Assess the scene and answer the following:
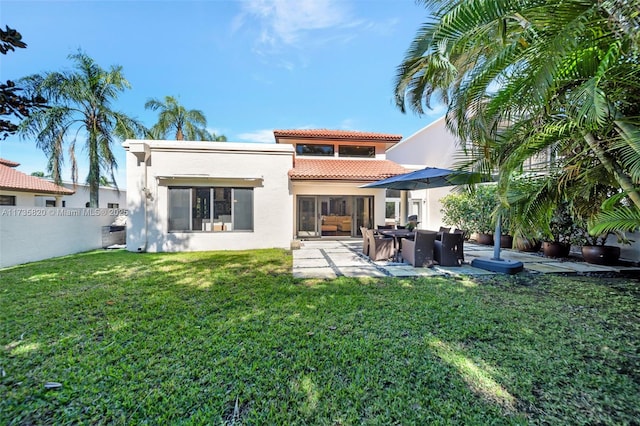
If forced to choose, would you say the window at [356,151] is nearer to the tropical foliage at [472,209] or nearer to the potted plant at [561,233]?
the tropical foliage at [472,209]

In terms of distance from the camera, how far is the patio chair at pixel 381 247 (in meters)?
10.2

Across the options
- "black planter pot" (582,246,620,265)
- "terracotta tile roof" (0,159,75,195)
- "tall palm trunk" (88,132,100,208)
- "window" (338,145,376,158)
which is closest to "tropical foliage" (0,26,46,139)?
"black planter pot" (582,246,620,265)

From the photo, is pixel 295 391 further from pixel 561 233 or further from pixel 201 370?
pixel 561 233

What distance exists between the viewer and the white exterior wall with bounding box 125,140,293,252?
12.6 meters

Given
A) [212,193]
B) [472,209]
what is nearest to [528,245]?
[472,209]

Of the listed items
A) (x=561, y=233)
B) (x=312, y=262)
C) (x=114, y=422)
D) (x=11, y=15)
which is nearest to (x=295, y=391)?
(x=114, y=422)

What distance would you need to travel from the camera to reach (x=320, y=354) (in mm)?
3881

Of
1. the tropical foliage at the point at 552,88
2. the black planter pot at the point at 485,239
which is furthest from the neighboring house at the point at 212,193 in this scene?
the tropical foliage at the point at 552,88

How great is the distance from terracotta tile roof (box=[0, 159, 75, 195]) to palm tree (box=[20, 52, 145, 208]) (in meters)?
5.63

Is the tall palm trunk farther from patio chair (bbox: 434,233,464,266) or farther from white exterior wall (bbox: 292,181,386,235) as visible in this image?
patio chair (bbox: 434,233,464,266)

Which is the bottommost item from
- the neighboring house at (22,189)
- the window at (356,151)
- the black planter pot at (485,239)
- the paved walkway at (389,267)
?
the paved walkway at (389,267)

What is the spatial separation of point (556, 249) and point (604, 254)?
5.11ft

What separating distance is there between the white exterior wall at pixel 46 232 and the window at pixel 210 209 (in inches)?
179

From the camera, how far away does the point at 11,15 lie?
19.4 feet
